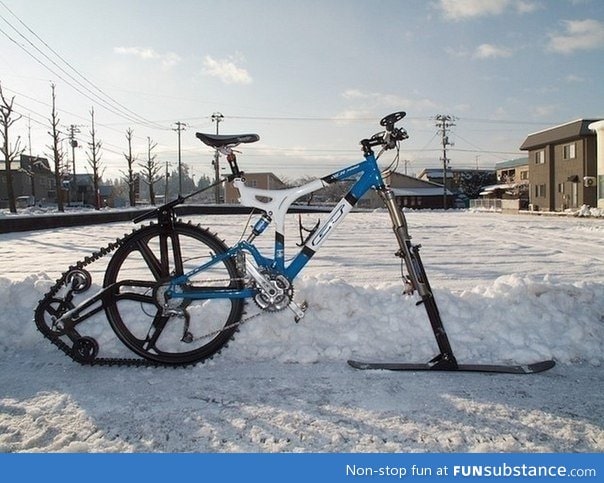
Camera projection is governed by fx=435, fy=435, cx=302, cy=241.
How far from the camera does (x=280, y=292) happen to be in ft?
10.8

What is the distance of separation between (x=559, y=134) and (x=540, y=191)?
616 cm

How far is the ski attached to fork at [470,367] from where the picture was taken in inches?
122

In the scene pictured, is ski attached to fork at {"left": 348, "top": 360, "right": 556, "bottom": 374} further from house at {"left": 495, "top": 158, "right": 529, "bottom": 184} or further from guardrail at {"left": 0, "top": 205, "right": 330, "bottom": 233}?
house at {"left": 495, "top": 158, "right": 529, "bottom": 184}

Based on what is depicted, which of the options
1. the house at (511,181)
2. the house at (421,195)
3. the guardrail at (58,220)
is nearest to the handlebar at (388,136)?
the guardrail at (58,220)

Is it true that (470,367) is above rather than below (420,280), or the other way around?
below

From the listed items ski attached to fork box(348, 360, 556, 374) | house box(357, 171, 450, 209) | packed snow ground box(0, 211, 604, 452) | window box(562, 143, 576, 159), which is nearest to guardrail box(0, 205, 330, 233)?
packed snow ground box(0, 211, 604, 452)

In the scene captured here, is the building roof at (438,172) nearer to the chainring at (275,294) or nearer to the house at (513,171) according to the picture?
the house at (513,171)

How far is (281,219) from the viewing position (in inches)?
137

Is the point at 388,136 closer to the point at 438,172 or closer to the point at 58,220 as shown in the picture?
the point at 58,220

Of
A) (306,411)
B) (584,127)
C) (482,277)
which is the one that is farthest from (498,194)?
(306,411)

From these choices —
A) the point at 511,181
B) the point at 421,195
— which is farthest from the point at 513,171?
the point at 421,195

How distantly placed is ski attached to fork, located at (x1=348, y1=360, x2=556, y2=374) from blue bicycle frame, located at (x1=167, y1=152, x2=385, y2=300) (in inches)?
35.9
